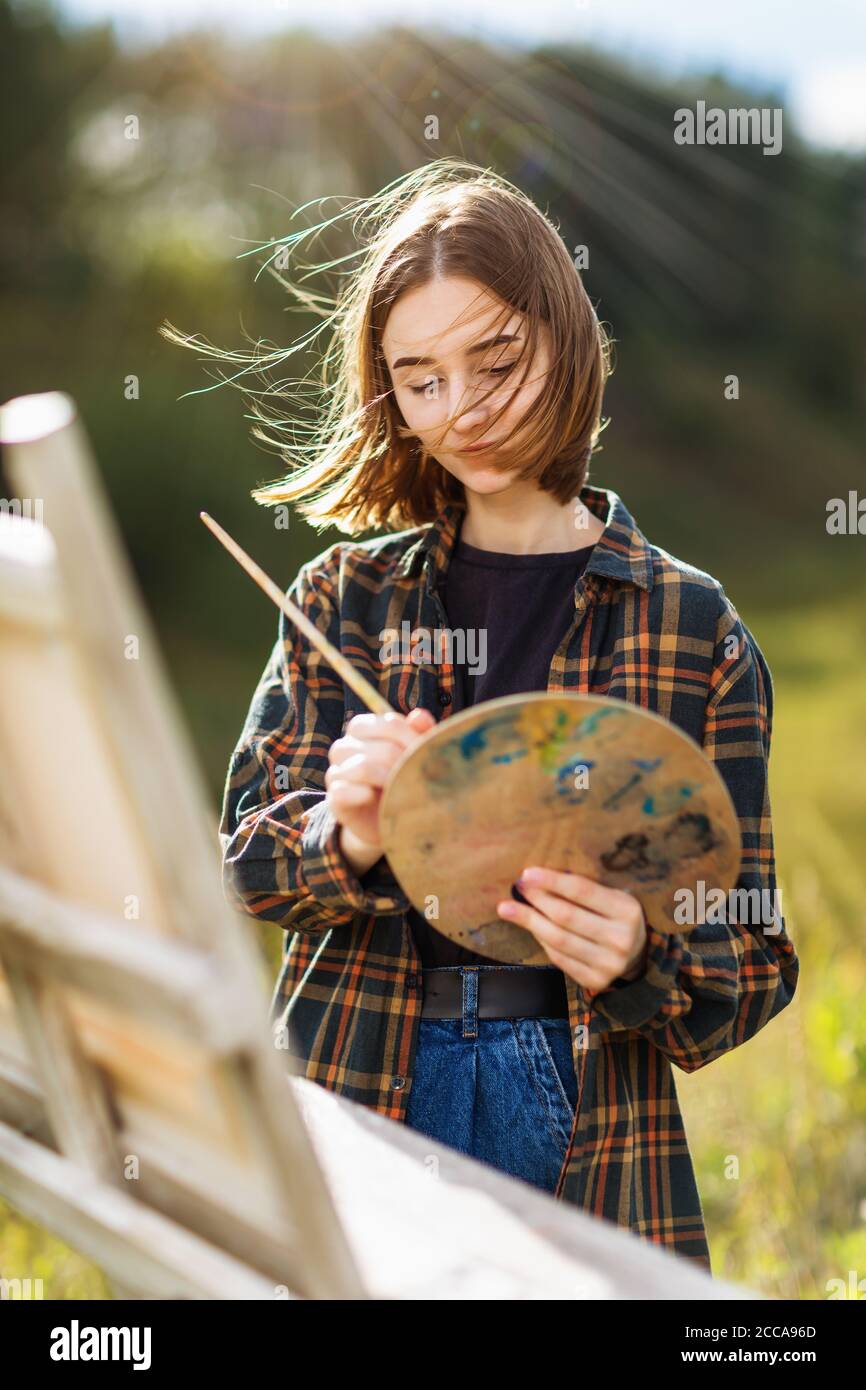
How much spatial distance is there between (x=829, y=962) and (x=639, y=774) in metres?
2.58

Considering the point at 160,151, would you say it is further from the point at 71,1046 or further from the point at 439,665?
the point at 71,1046

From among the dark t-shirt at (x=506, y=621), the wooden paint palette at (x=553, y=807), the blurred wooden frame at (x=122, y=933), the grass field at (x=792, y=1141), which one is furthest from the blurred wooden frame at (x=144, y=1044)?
the grass field at (x=792, y=1141)

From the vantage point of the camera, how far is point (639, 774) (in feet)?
3.06

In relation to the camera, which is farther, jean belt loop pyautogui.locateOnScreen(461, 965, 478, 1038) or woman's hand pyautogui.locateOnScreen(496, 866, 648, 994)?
jean belt loop pyautogui.locateOnScreen(461, 965, 478, 1038)

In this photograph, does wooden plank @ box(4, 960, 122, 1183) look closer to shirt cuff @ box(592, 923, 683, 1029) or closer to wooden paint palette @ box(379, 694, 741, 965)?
wooden paint palette @ box(379, 694, 741, 965)

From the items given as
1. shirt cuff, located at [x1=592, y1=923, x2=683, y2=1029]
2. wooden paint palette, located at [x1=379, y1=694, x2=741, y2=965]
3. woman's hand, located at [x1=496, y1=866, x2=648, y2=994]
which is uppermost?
wooden paint palette, located at [x1=379, y1=694, x2=741, y2=965]

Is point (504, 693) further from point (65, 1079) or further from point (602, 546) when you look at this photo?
point (65, 1079)

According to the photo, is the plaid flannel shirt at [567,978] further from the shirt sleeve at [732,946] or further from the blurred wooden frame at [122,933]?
the blurred wooden frame at [122,933]

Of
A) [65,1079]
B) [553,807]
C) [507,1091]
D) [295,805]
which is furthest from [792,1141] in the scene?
[65,1079]

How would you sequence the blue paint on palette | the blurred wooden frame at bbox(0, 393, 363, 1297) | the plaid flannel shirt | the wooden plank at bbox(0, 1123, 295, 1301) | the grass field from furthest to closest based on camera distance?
1. the grass field
2. the plaid flannel shirt
3. the blue paint on palette
4. the wooden plank at bbox(0, 1123, 295, 1301)
5. the blurred wooden frame at bbox(0, 393, 363, 1297)

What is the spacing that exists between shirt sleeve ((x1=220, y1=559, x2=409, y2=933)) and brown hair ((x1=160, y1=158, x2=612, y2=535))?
5.4 inches

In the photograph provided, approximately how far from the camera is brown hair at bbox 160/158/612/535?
4.51 ft

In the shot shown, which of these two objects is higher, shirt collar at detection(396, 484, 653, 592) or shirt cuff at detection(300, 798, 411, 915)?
shirt collar at detection(396, 484, 653, 592)

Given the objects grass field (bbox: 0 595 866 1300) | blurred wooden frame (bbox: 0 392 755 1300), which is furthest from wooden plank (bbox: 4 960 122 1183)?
grass field (bbox: 0 595 866 1300)
